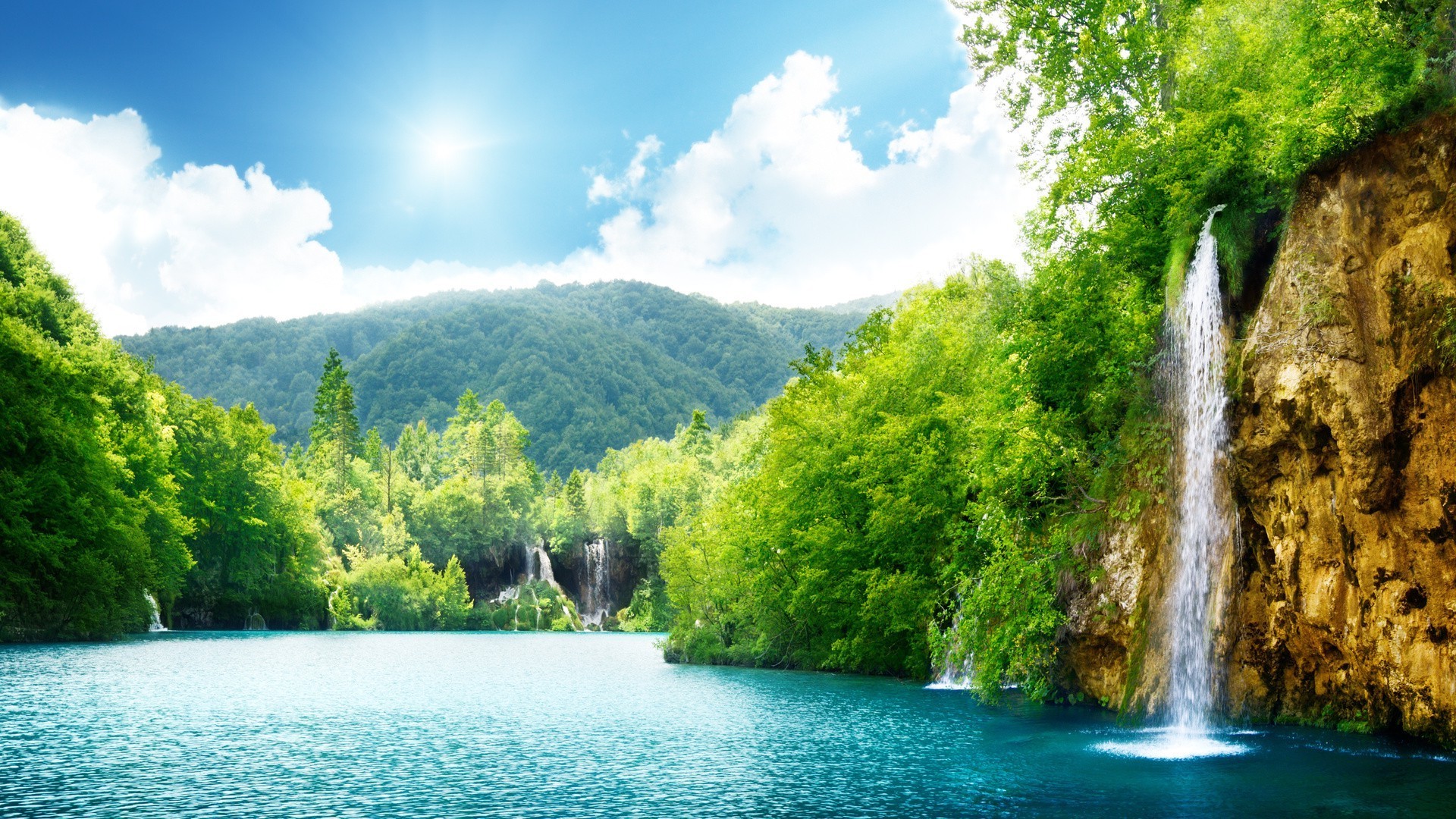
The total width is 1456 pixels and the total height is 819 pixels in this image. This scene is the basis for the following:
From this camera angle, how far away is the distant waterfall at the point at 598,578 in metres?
94.3

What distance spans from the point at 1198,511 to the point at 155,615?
57503 mm

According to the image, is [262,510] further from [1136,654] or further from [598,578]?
[1136,654]

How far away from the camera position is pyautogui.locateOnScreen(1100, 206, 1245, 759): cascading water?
1712 centimetres

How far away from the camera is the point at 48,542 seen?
1501 inches

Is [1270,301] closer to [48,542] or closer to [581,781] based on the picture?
[581,781]

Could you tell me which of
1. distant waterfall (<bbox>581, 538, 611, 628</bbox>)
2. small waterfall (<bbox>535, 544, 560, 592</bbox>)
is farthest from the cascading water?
small waterfall (<bbox>535, 544, 560, 592</bbox>)

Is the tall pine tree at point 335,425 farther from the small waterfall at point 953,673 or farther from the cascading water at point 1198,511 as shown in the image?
the cascading water at point 1198,511

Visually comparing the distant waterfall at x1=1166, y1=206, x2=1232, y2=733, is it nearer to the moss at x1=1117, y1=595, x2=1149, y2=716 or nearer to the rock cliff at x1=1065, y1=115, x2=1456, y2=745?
the rock cliff at x1=1065, y1=115, x2=1456, y2=745

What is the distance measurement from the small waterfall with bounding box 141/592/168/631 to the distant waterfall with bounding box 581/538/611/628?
40811 millimetres

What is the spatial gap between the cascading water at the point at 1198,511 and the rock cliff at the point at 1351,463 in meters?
0.31

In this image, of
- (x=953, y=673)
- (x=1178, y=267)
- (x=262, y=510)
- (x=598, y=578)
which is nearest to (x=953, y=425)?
(x=953, y=673)

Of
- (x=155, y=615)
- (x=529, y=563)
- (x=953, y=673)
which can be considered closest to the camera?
(x=953, y=673)

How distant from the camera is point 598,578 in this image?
94.6 m

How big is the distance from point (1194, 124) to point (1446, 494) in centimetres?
897
